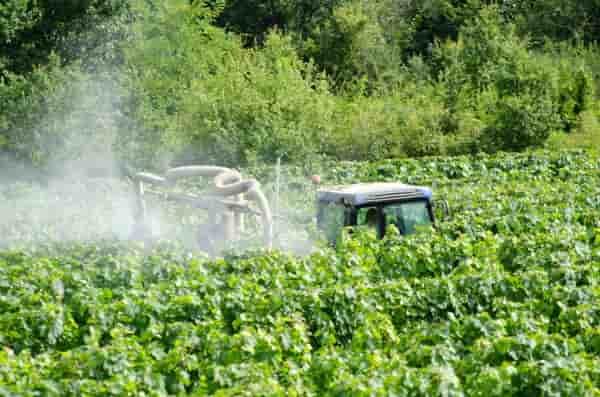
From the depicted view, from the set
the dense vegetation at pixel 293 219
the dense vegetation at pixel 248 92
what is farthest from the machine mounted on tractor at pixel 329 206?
the dense vegetation at pixel 248 92

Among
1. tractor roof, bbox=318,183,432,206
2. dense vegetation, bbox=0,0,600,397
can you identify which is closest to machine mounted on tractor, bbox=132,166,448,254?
tractor roof, bbox=318,183,432,206

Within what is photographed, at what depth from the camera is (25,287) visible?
10.1 metres

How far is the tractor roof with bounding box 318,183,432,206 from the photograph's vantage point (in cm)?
1212

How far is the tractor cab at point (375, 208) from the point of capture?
1216 centimetres

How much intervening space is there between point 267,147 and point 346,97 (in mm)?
9167

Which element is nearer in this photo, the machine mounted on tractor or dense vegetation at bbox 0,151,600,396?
dense vegetation at bbox 0,151,600,396

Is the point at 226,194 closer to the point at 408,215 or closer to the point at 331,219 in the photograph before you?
the point at 331,219

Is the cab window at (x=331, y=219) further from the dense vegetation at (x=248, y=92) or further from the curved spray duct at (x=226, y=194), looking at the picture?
the dense vegetation at (x=248, y=92)

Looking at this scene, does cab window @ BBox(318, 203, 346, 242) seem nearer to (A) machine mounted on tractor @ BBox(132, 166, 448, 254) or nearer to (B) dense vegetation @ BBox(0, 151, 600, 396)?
(A) machine mounted on tractor @ BBox(132, 166, 448, 254)

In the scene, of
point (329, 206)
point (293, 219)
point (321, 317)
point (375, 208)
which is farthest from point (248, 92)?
point (321, 317)

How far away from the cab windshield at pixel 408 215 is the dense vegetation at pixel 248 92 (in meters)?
12.5

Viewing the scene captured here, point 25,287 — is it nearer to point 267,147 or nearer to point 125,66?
point 267,147

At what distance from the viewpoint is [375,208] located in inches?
487

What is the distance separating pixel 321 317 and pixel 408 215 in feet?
11.7
